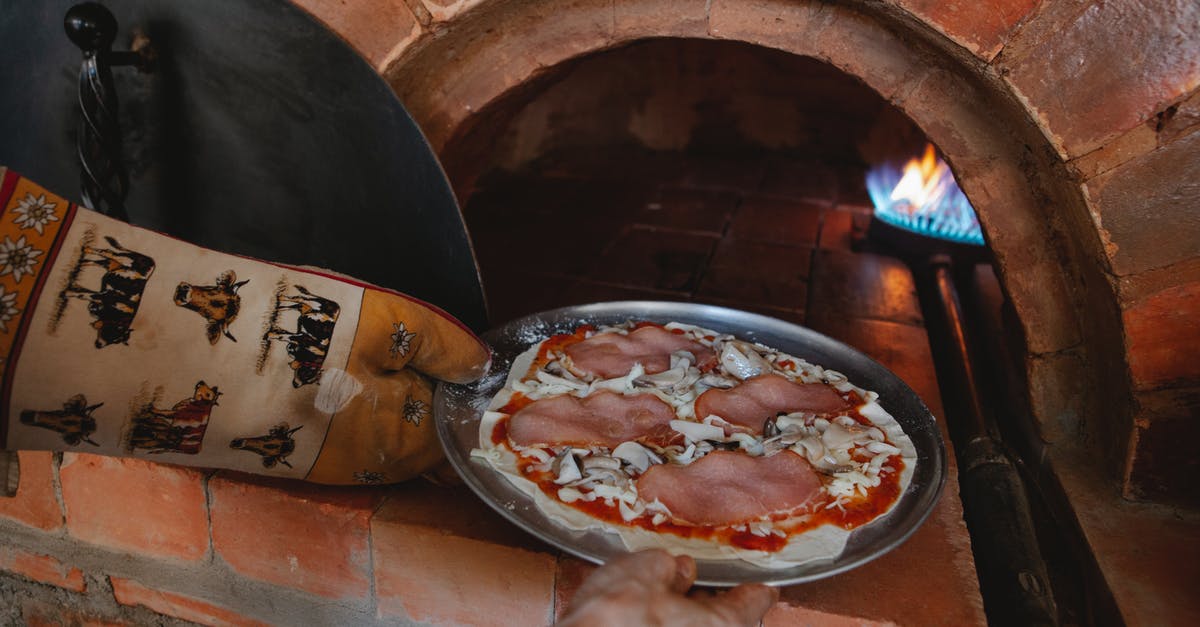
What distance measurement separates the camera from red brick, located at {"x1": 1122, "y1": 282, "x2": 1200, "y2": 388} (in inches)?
62.9

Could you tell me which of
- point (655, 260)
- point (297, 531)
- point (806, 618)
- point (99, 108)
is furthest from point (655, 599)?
point (655, 260)

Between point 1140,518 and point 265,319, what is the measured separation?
1856 millimetres

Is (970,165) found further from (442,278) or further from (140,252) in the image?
(140,252)

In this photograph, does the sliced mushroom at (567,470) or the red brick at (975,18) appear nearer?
Result: the sliced mushroom at (567,470)

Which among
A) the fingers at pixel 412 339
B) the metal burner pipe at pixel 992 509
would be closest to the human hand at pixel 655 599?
the fingers at pixel 412 339

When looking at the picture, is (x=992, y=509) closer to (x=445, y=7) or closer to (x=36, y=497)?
(x=445, y=7)

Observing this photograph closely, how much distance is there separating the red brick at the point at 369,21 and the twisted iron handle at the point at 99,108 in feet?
1.40

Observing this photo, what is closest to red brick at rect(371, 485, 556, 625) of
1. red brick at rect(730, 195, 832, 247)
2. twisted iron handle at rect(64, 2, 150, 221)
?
twisted iron handle at rect(64, 2, 150, 221)

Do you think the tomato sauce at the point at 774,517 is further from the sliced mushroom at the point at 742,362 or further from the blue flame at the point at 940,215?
the blue flame at the point at 940,215

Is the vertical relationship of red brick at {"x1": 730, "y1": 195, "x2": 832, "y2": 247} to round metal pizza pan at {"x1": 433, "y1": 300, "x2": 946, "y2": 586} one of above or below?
above

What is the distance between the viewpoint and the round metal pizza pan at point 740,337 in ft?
4.08

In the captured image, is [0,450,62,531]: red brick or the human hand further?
[0,450,62,531]: red brick

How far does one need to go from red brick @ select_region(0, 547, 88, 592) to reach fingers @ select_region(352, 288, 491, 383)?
3.90ft

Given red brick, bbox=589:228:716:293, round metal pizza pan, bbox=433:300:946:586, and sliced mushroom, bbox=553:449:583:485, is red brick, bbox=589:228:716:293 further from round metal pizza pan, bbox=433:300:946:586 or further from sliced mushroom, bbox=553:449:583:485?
sliced mushroom, bbox=553:449:583:485
